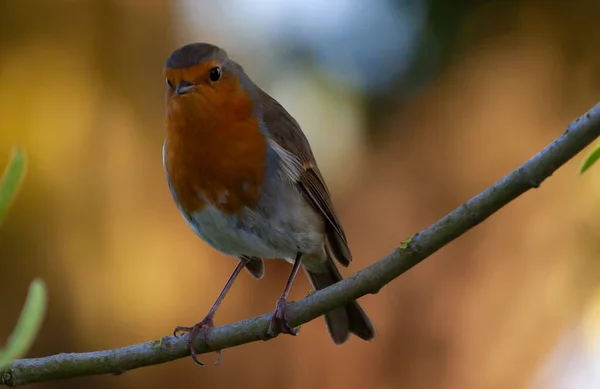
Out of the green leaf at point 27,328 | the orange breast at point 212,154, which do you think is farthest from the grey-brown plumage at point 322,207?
the green leaf at point 27,328

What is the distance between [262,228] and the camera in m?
2.67

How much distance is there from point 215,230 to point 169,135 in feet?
1.25

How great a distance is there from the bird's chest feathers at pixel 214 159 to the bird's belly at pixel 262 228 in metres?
0.04

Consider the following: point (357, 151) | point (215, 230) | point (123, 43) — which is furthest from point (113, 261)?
point (215, 230)

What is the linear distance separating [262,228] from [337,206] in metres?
2.35

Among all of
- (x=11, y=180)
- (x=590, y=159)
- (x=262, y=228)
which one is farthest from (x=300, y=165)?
(x=11, y=180)

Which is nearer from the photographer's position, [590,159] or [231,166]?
[590,159]

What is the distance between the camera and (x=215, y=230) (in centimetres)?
267

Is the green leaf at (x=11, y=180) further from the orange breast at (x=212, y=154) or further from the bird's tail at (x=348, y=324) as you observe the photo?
the bird's tail at (x=348, y=324)

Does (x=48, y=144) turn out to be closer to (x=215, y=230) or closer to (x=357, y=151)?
(x=357, y=151)

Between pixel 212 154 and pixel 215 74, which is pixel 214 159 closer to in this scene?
pixel 212 154

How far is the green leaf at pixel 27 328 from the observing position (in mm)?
668

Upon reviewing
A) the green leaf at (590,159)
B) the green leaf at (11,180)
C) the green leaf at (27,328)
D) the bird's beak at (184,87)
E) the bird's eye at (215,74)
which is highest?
the green leaf at (11,180)

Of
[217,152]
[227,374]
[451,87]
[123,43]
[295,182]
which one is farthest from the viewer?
[451,87]
